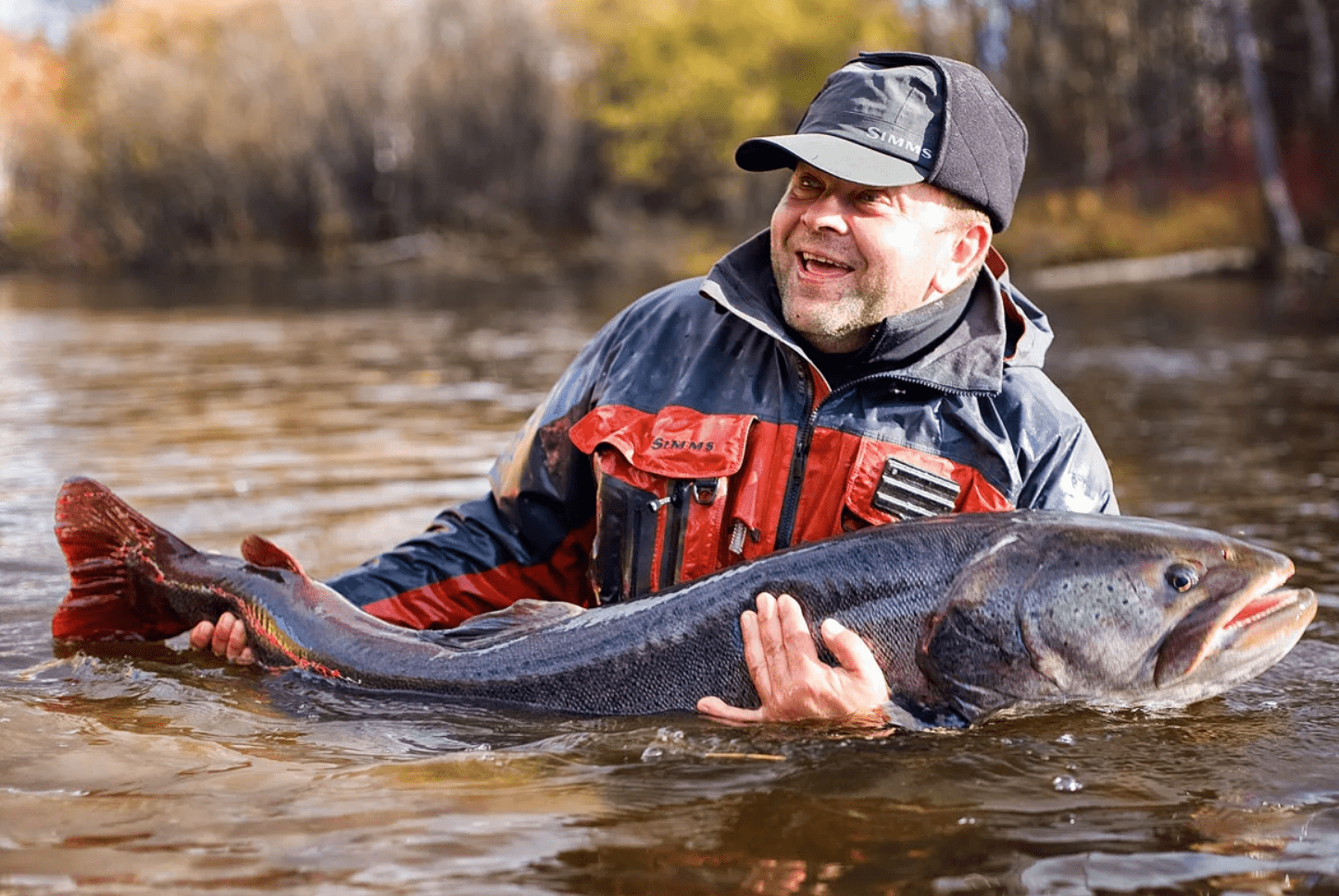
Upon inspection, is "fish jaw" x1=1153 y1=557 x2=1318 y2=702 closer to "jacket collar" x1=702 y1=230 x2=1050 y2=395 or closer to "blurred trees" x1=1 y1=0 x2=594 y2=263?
"jacket collar" x1=702 y1=230 x2=1050 y2=395

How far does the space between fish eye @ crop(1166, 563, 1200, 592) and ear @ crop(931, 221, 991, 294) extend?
1.19 meters

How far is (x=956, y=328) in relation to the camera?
171 inches

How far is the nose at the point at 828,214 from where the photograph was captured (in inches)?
162

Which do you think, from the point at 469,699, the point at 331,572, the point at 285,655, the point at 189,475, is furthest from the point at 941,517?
the point at 189,475

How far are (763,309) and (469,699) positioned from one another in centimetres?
141

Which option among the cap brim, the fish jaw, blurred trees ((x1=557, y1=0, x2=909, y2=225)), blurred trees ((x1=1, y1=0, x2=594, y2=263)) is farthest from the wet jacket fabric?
blurred trees ((x1=1, y1=0, x2=594, y2=263))

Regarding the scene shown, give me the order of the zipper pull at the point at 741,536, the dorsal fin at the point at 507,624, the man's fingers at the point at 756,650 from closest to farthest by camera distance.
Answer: the man's fingers at the point at 756,650 < the dorsal fin at the point at 507,624 < the zipper pull at the point at 741,536

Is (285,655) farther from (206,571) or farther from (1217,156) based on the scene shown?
(1217,156)

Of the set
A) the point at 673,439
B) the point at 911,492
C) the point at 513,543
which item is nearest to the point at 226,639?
the point at 513,543

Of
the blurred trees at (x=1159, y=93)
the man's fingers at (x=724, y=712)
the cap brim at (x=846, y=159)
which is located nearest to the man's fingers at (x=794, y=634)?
the man's fingers at (x=724, y=712)

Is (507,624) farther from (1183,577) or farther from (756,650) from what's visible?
(1183,577)

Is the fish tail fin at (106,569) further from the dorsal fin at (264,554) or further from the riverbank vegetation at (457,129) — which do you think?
the riverbank vegetation at (457,129)

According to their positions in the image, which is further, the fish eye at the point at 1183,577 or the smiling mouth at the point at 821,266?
the smiling mouth at the point at 821,266

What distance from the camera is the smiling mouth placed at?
163 inches
